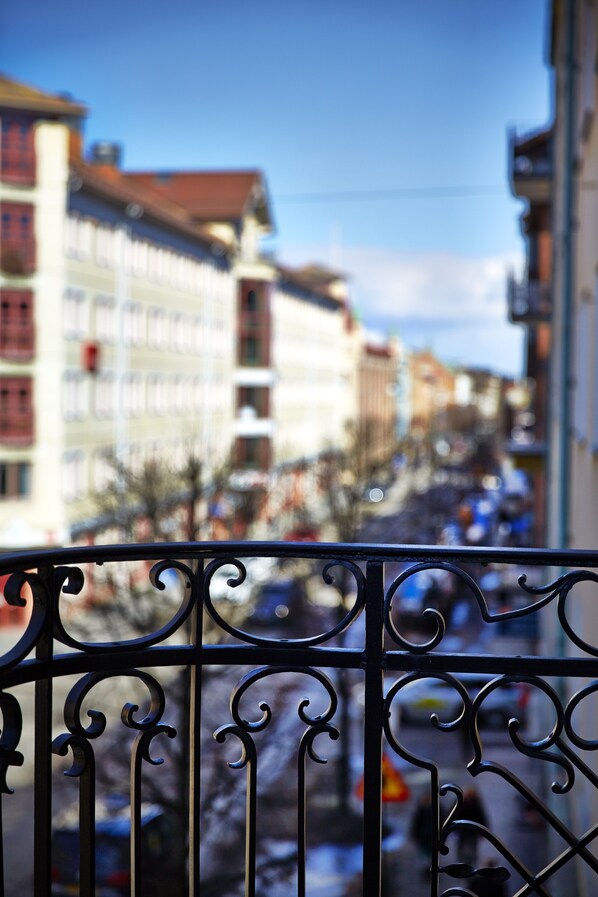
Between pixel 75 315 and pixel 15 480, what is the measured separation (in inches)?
189

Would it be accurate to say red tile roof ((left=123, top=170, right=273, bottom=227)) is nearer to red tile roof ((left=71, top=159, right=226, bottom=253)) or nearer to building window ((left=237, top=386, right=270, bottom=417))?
red tile roof ((left=71, top=159, right=226, bottom=253))

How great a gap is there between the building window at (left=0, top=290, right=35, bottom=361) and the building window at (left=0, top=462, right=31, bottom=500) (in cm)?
279

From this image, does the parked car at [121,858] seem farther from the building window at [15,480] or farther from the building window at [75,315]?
the building window at [75,315]

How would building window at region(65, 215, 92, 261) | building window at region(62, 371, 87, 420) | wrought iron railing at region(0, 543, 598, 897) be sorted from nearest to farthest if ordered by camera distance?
wrought iron railing at region(0, 543, 598, 897) < building window at region(65, 215, 92, 261) < building window at region(62, 371, 87, 420)

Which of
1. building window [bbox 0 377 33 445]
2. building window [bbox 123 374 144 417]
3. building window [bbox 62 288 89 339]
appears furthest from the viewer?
building window [bbox 123 374 144 417]

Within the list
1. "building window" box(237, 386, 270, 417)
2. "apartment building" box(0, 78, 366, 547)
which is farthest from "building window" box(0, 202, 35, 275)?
"building window" box(237, 386, 270, 417)

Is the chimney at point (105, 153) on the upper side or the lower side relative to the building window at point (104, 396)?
upper

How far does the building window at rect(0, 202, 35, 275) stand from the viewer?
30000 mm

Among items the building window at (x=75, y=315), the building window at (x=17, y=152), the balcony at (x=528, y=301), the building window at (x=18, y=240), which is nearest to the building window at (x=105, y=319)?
the building window at (x=75, y=315)

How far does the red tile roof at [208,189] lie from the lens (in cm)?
4541

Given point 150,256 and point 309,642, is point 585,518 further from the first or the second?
point 150,256

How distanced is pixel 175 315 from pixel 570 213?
2988 centimetres

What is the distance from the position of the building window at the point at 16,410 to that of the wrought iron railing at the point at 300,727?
854 centimetres

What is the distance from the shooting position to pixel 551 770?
12336 mm
